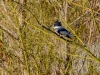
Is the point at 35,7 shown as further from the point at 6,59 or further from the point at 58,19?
the point at 6,59

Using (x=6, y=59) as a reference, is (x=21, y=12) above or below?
above

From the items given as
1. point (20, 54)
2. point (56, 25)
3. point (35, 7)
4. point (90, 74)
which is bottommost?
point (90, 74)

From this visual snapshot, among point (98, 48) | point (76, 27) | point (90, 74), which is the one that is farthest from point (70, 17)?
point (90, 74)

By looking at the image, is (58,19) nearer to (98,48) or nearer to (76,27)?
(76,27)

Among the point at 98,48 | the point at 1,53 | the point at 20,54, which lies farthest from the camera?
the point at 1,53

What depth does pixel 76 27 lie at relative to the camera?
151 inches

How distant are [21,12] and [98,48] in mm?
977

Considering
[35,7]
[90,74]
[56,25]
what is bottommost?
[90,74]

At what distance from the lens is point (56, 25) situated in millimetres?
3717

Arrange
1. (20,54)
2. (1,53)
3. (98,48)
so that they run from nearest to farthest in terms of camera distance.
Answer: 1. (20,54)
2. (98,48)
3. (1,53)

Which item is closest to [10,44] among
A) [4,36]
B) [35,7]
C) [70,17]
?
[4,36]

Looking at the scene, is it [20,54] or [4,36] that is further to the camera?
[4,36]

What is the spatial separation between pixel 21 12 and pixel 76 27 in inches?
26.7

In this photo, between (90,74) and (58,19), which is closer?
(90,74)
